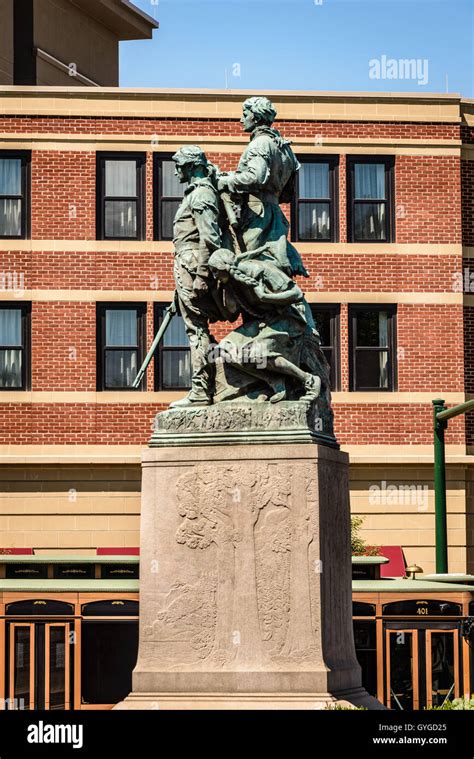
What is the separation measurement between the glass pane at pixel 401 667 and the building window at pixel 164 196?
17440mm

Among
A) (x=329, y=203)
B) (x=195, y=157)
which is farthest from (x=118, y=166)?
(x=195, y=157)

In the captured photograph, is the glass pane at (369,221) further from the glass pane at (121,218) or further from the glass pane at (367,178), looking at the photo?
the glass pane at (121,218)

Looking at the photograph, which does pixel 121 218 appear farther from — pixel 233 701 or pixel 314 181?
pixel 233 701

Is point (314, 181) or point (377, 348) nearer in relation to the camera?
point (377, 348)

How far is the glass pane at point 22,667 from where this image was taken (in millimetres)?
23312

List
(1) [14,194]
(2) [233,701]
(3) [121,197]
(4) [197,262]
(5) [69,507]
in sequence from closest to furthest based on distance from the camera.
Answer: (2) [233,701], (4) [197,262], (5) [69,507], (1) [14,194], (3) [121,197]

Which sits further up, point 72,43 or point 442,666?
point 72,43

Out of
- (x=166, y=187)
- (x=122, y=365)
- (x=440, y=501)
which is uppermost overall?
(x=166, y=187)

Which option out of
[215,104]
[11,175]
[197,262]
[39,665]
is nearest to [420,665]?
[39,665]

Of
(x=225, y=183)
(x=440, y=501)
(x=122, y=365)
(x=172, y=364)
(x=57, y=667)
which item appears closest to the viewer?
(x=225, y=183)

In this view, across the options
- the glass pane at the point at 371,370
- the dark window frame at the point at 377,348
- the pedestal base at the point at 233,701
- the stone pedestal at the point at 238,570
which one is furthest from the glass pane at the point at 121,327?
the pedestal base at the point at 233,701

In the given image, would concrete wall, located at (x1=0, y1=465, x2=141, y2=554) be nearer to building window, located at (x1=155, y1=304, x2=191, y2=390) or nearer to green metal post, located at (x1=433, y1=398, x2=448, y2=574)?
building window, located at (x1=155, y1=304, x2=191, y2=390)

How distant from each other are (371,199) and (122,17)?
49.5 feet

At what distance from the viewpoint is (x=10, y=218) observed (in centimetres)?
3956
